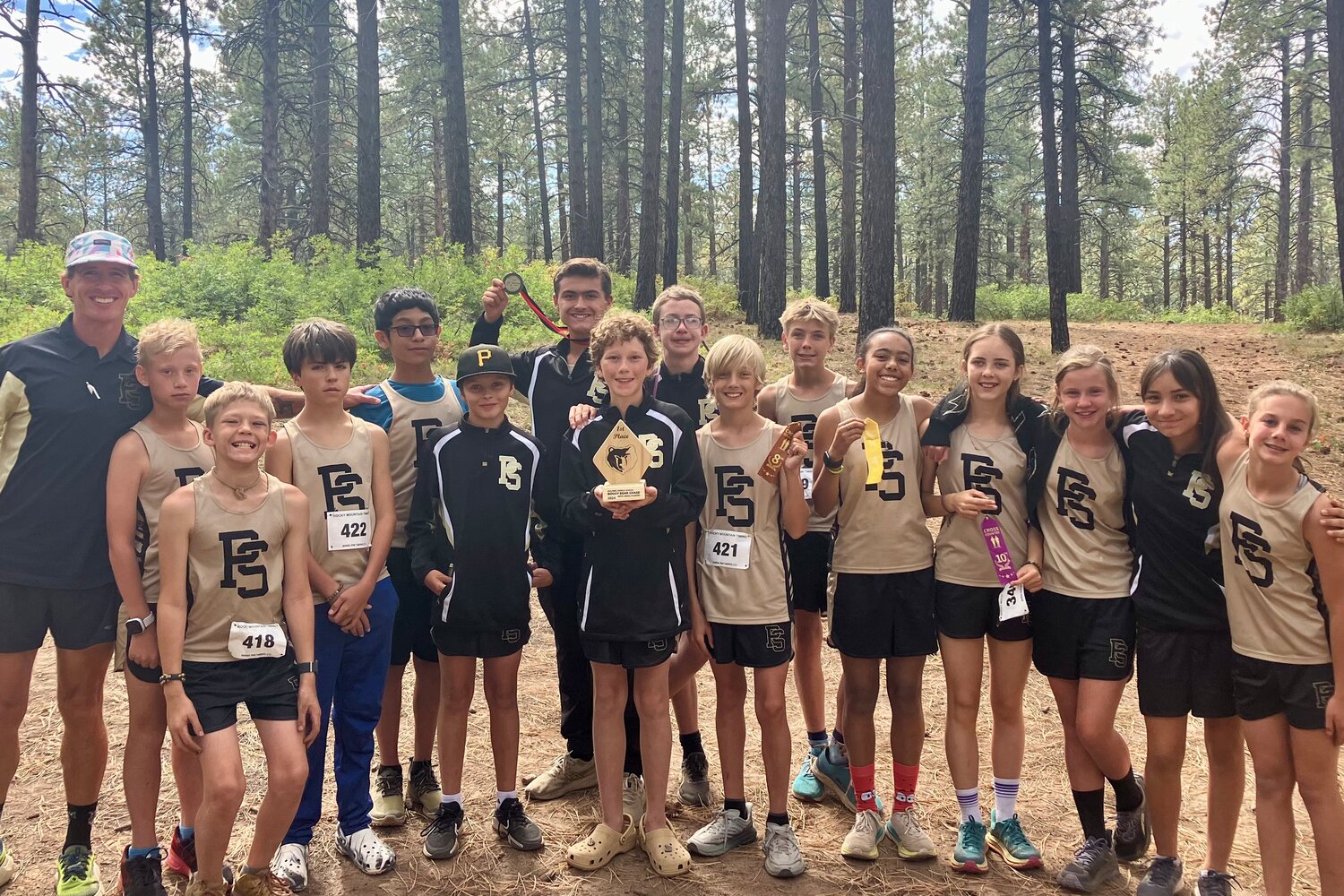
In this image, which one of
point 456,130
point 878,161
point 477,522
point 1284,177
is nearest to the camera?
point 477,522

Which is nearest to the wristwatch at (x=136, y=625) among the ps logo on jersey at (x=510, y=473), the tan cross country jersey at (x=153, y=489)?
the tan cross country jersey at (x=153, y=489)

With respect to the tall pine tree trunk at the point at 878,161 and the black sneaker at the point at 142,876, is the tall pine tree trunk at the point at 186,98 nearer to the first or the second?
the tall pine tree trunk at the point at 878,161

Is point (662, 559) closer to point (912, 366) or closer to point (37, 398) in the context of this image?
point (912, 366)

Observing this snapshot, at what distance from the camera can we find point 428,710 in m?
4.34

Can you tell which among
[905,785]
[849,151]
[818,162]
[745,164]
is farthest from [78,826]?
[849,151]

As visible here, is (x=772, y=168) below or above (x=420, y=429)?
above

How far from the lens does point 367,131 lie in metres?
14.6

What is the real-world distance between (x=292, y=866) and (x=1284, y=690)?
13.9 feet

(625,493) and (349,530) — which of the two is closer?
(625,493)

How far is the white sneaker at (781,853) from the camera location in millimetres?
3670

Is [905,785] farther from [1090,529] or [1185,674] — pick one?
[1090,529]

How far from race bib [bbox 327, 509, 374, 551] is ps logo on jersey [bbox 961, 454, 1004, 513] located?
2871mm

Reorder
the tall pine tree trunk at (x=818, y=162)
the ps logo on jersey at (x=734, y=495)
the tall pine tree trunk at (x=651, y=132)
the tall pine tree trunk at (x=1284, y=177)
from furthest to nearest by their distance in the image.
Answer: the tall pine tree trunk at (x=1284, y=177) → the tall pine tree trunk at (x=818, y=162) → the tall pine tree trunk at (x=651, y=132) → the ps logo on jersey at (x=734, y=495)

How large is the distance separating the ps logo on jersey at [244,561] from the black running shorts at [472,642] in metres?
0.84
